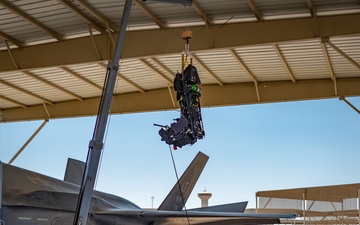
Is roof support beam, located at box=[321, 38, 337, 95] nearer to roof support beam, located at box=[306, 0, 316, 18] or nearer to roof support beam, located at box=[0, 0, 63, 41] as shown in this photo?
roof support beam, located at box=[306, 0, 316, 18]

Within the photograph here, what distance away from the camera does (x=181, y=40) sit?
1644 centimetres

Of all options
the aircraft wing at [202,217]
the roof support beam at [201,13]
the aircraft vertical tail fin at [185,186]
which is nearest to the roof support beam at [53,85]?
the roof support beam at [201,13]

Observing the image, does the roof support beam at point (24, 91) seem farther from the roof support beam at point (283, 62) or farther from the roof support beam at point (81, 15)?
the roof support beam at point (283, 62)

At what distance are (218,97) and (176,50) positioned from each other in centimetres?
544

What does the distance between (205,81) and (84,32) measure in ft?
20.2

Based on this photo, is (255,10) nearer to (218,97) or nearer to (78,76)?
(218,97)

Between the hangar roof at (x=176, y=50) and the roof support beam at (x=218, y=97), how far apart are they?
0.13 feet

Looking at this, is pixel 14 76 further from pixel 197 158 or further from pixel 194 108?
pixel 194 108

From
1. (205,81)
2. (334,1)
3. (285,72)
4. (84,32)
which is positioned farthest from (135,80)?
(334,1)

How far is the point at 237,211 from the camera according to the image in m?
13.0

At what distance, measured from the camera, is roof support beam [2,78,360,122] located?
65.5 ft

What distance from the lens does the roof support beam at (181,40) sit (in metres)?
15.1

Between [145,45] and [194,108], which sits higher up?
[145,45]

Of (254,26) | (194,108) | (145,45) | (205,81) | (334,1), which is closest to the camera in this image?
(194,108)
